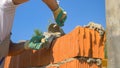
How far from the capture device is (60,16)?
93.0 inches

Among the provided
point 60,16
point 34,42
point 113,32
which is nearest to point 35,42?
point 34,42

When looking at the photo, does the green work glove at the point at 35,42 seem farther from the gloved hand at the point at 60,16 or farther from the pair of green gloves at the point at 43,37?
the gloved hand at the point at 60,16

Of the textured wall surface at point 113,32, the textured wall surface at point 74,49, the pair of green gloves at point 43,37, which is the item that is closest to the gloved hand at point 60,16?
the pair of green gloves at point 43,37

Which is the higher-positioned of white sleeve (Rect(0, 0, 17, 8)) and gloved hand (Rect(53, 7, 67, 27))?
white sleeve (Rect(0, 0, 17, 8))

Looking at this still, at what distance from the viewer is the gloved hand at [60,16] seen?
2365mm

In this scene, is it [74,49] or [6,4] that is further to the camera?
[6,4]

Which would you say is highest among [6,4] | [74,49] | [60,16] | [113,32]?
[6,4]

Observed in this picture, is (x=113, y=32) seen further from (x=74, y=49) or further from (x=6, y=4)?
(x=6, y=4)

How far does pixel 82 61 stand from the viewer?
2.05 meters

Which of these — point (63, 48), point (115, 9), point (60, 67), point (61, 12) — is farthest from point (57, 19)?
point (115, 9)

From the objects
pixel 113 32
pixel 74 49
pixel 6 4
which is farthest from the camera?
pixel 6 4

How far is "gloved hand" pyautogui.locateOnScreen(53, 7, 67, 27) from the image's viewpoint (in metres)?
2.37

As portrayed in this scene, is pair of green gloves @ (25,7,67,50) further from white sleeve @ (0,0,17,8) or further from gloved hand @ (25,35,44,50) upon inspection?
white sleeve @ (0,0,17,8)

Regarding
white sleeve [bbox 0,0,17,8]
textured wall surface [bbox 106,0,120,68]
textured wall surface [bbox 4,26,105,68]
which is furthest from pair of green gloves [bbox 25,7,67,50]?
textured wall surface [bbox 106,0,120,68]
